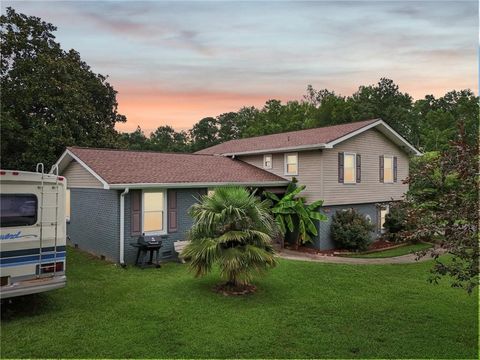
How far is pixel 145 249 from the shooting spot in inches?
494

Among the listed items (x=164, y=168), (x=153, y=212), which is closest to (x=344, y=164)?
(x=164, y=168)

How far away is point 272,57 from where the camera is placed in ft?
57.1

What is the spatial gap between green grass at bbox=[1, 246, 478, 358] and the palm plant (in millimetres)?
741

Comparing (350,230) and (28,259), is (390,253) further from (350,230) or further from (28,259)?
(28,259)

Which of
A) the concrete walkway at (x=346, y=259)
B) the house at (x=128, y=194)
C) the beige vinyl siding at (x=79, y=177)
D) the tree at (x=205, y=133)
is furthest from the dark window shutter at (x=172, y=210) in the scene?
the tree at (x=205, y=133)

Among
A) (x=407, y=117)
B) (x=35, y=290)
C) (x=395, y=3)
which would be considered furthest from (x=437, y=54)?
(x=407, y=117)

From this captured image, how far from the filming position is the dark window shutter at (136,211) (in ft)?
43.3

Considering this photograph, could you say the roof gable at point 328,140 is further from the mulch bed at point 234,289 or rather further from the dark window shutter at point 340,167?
the mulch bed at point 234,289

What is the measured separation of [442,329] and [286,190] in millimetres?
11061

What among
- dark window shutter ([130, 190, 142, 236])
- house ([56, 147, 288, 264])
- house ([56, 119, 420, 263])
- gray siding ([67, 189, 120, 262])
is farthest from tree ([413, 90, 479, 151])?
gray siding ([67, 189, 120, 262])

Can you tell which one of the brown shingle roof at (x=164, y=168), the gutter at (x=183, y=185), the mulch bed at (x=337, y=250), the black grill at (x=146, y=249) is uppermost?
the brown shingle roof at (x=164, y=168)

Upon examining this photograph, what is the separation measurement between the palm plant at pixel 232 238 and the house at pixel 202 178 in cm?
438

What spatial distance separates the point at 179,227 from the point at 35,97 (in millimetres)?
15865

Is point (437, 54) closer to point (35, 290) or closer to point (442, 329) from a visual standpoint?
point (442, 329)
